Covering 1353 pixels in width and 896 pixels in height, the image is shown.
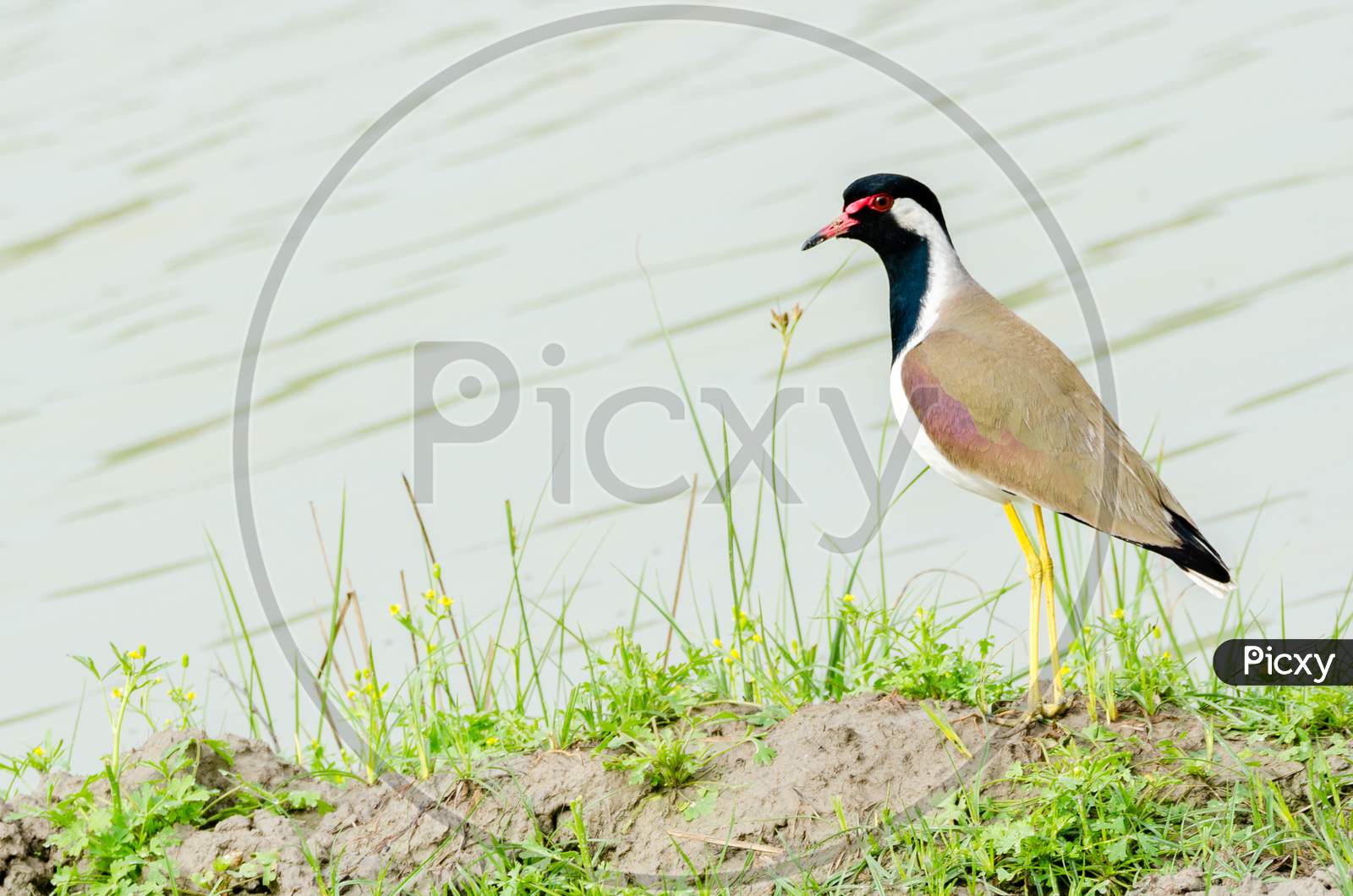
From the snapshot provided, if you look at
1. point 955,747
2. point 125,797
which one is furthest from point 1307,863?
point 125,797

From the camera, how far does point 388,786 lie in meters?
3.73

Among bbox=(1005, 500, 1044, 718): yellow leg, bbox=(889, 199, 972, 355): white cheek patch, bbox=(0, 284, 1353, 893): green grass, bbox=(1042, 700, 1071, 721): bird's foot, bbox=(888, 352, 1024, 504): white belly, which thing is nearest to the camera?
bbox=(0, 284, 1353, 893): green grass

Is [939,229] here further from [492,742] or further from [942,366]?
[492,742]

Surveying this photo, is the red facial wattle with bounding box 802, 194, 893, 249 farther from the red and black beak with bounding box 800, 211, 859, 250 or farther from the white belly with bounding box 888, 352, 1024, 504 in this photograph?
the white belly with bounding box 888, 352, 1024, 504

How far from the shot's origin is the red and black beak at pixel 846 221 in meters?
4.46

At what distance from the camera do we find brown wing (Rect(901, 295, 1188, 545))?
3.86 metres

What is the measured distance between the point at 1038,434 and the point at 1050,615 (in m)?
0.47

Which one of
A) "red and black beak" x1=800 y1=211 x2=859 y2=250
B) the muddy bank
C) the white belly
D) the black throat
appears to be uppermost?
"red and black beak" x1=800 y1=211 x2=859 y2=250

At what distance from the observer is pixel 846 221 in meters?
4.52

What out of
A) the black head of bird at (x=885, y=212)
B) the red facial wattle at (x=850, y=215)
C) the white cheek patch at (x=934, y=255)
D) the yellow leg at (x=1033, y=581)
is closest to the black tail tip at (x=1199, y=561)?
the yellow leg at (x=1033, y=581)

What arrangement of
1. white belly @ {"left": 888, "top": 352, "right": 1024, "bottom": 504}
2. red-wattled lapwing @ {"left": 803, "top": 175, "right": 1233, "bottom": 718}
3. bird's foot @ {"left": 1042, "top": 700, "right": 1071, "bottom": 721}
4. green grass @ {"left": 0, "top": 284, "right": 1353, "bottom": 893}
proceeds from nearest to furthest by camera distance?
green grass @ {"left": 0, "top": 284, "right": 1353, "bottom": 893} < bird's foot @ {"left": 1042, "top": 700, "right": 1071, "bottom": 721} < red-wattled lapwing @ {"left": 803, "top": 175, "right": 1233, "bottom": 718} < white belly @ {"left": 888, "top": 352, "right": 1024, "bottom": 504}

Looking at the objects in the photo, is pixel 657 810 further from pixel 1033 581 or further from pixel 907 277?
pixel 907 277

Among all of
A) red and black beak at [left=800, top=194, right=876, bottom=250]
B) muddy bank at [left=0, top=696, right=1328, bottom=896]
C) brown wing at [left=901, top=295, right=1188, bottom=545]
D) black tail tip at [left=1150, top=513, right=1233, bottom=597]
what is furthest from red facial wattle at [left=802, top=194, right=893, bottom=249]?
muddy bank at [left=0, top=696, right=1328, bottom=896]

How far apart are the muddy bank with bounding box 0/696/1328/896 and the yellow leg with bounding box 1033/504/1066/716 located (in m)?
0.05
